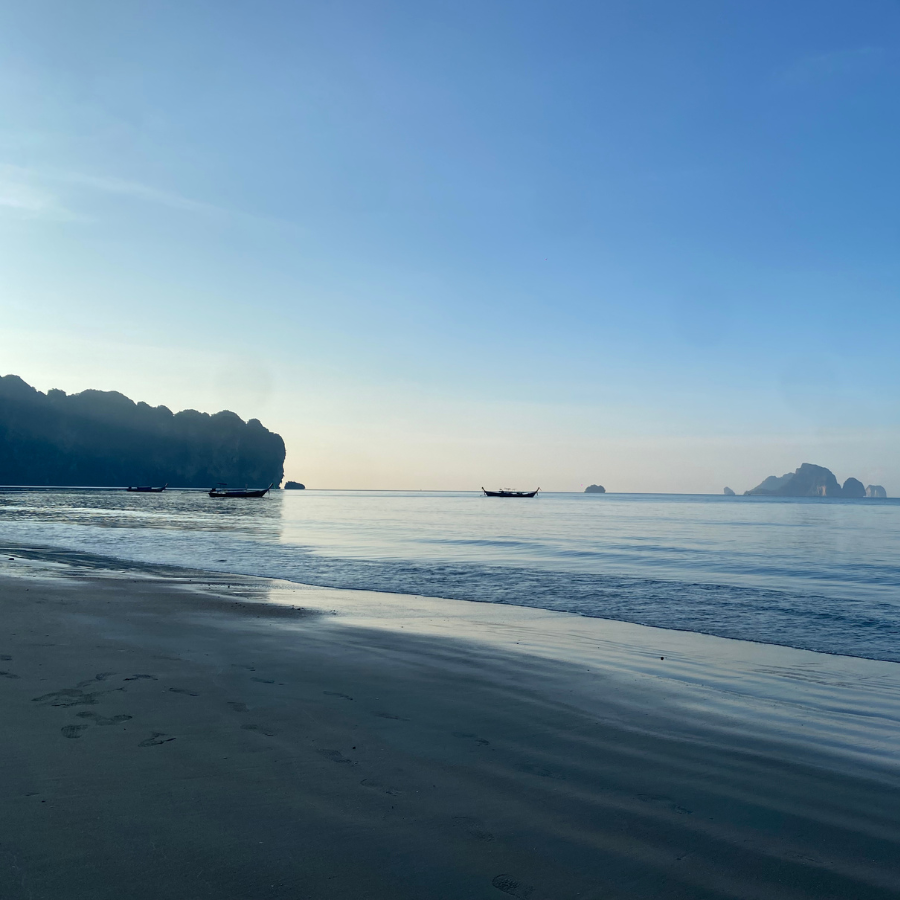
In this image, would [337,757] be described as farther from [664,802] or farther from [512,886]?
[664,802]

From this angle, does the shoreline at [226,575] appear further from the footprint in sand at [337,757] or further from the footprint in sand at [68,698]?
the footprint in sand at [68,698]

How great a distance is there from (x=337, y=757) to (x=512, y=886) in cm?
199

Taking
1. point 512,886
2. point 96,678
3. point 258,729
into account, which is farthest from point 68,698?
point 512,886

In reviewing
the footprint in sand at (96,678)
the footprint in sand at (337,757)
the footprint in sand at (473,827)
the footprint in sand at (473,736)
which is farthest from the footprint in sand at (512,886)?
the footprint in sand at (96,678)

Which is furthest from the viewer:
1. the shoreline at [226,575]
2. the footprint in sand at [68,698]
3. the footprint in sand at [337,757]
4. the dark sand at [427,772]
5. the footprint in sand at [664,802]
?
the shoreline at [226,575]

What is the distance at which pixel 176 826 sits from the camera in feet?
11.8

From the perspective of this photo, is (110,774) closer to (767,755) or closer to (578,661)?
(767,755)

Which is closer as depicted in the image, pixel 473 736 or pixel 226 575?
pixel 473 736

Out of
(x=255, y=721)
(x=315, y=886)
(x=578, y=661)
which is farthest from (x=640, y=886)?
(x=578, y=661)

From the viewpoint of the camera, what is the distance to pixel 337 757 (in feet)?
15.7

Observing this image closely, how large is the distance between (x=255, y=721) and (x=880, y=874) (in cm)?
470

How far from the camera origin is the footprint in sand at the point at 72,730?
16.1 ft

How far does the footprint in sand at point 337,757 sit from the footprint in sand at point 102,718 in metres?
1.88

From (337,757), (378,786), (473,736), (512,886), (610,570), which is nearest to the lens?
(512,886)
